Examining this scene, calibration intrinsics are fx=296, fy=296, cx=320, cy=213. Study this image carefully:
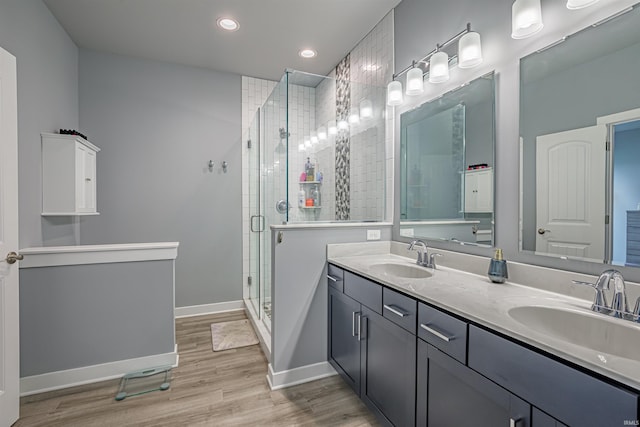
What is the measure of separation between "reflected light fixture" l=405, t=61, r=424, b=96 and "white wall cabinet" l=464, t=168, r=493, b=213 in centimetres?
70

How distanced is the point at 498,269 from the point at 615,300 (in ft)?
1.61

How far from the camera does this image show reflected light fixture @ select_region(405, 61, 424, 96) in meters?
2.06

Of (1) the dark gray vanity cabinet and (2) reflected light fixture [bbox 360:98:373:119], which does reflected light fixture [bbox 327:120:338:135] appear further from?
(1) the dark gray vanity cabinet

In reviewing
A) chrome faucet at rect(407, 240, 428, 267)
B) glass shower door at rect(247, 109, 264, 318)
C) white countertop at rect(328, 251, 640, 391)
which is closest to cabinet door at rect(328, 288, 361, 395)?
white countertop at rect(328, 251, 640, 391)

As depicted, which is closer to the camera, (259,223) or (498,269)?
(498,269)

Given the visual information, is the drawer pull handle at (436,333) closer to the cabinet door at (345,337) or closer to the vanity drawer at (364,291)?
the vanity drawer at (364,291)

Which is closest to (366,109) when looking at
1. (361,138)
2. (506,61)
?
(361,138)

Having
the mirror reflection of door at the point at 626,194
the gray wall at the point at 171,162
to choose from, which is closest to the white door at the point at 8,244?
the gray wall at the point at 171,162

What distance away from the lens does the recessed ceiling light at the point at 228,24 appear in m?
2.61

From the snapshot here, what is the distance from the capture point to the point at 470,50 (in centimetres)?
168

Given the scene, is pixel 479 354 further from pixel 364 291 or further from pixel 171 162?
pixel 171 162

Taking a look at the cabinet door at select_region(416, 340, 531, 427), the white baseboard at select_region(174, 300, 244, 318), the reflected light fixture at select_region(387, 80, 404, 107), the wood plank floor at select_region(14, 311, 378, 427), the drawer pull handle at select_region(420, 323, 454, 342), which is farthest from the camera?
the white baseboard at select_region(174, 300, 244, 318)

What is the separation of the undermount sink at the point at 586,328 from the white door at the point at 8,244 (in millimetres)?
2608

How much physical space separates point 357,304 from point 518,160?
120 centimetres
